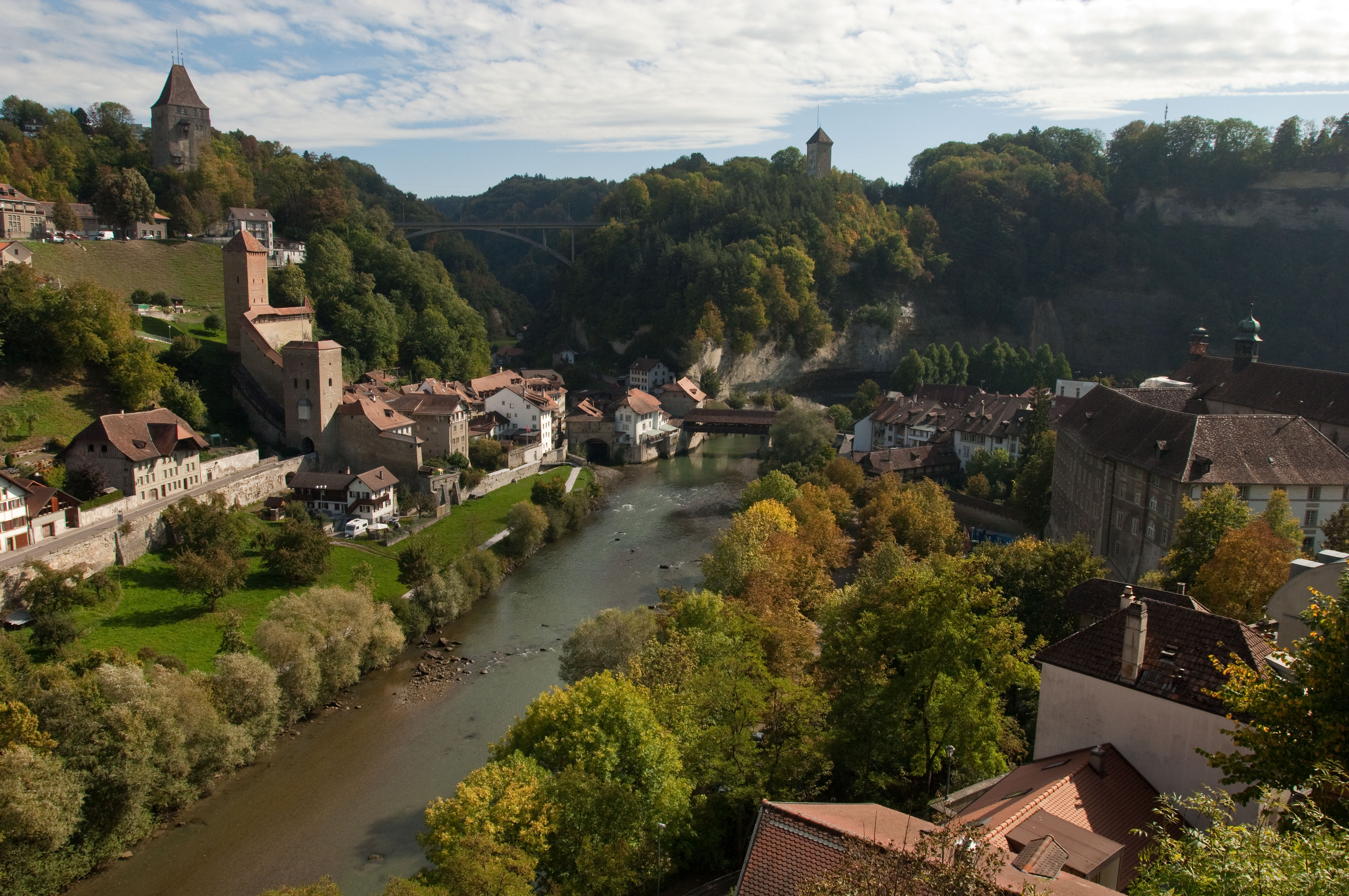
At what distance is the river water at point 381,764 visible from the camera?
58.5 ft

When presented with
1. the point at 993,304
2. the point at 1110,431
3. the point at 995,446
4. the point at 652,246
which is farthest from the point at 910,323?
the point at 1110,431

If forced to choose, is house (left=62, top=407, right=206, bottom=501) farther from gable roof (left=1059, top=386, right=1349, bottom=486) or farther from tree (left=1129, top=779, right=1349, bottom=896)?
tree (left=1129, top=779, right=1349, bottom=896)

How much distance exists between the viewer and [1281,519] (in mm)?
23594

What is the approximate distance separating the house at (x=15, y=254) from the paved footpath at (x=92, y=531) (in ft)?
45.7

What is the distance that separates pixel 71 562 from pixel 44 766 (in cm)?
1057

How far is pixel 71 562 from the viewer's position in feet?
84.0

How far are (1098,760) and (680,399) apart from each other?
2111 inches

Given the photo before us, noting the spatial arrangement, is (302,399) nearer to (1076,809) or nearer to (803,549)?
(803,549)

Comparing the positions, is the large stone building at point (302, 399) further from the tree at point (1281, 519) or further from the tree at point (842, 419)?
the tree at point (1281, 519)

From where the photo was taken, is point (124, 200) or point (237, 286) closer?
point (237, 286)

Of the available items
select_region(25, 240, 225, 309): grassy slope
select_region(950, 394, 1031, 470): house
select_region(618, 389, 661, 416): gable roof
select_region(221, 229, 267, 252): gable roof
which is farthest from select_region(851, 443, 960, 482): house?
select_region(25, 240, 225, 309): grassy slope

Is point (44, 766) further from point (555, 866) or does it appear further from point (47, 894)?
point (555, 866)

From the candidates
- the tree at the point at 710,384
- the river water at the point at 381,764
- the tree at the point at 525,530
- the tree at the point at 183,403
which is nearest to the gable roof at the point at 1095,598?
the river water at the point at 381,764

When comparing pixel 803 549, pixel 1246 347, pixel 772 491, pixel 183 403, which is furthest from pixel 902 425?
pixel 183 403
